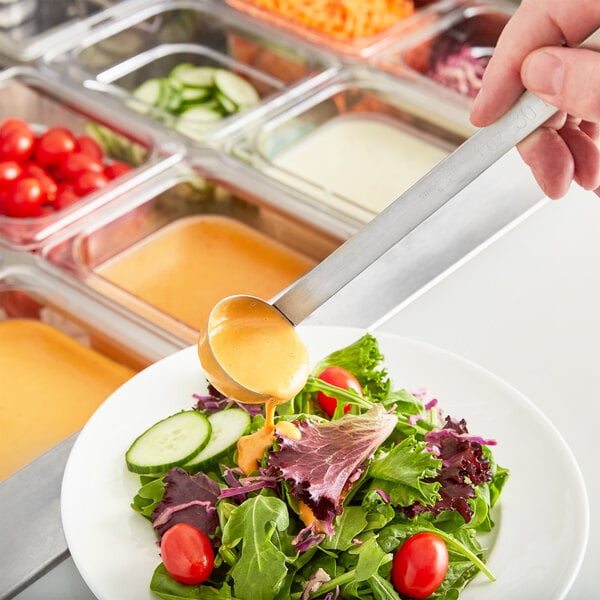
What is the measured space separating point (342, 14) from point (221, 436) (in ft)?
5.78

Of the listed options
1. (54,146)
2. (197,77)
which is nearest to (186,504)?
(54,146)

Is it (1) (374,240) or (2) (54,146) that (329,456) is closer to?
(1) (374,240)

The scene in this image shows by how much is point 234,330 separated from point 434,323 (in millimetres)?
536

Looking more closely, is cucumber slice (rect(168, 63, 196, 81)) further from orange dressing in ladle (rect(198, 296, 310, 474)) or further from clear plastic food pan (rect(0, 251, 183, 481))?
orange dressing in ladle (rect(198, 296, 310, 474))

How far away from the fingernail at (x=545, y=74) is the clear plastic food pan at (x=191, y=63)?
Result: 1.18m

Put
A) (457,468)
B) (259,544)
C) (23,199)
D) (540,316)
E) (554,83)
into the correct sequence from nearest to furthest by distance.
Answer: (259,544) → (457,468) → (554,83) → (540,316) → (23,199)

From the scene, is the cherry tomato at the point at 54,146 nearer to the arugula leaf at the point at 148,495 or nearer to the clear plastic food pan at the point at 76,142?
the clear plastic food pan at the point at 76,142

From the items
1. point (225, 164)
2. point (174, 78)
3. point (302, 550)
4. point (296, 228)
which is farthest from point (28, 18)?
point (302, 550)

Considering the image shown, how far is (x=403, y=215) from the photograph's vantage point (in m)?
1.39

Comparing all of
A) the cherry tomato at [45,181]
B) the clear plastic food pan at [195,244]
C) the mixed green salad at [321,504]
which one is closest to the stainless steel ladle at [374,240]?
the mixed green salad at [321,504]

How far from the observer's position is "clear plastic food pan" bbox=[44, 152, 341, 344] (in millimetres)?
2305

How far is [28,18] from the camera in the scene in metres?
3.02

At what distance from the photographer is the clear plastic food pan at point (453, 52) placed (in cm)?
279

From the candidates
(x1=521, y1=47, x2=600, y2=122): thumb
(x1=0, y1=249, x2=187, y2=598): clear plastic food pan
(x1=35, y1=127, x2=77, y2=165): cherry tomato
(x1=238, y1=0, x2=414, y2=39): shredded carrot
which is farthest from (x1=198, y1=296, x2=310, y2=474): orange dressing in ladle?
(x1=238, y1=0, x2=414, y2=39): shredded carrot
